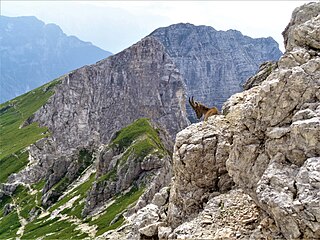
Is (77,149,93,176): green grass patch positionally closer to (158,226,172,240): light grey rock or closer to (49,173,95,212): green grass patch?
(49,173,95,212): green grass patch

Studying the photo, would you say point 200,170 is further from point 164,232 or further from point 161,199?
point 161,199

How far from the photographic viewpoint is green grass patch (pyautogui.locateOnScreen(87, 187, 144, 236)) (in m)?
119

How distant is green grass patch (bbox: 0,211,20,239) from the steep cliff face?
12796 cm

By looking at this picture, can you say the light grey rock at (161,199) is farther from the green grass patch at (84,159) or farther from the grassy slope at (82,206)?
the green grass patch at (84,159)

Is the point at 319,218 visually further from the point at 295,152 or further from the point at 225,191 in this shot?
the point at 225,191

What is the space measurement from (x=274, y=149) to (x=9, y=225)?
156 metres

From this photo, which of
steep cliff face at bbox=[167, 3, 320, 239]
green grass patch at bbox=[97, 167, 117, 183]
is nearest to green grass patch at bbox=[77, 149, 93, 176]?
green grass patch at bbox=[97, 167, 117, 183]

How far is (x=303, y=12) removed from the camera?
5038 centimetres

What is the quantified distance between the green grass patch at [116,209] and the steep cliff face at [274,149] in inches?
3084

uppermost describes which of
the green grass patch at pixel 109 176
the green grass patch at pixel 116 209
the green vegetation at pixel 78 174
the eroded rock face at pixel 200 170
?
the eroded rock face at pixel 200 170

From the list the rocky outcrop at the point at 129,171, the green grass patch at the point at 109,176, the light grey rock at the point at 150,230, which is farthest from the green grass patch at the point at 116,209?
the light grey rock at the point at 150,230

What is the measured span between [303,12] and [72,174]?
151m

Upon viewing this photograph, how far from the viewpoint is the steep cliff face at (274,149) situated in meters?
22.6

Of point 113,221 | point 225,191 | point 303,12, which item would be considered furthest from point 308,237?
point 113,221
